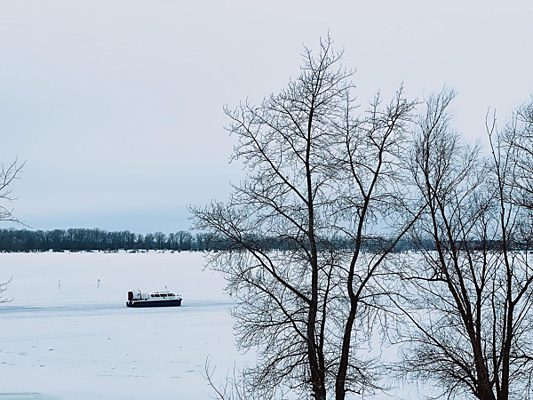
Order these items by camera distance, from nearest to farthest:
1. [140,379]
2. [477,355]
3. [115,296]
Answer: [477,355] < [140,379] < [115,296]

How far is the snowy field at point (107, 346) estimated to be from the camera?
19.5 m

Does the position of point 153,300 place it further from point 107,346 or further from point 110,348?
point 110,348

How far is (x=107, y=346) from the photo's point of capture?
26922mm

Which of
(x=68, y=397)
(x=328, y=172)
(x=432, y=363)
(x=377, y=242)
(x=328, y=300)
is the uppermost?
(x=328, y=172)

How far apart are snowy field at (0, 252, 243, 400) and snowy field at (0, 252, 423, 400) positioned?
2 cm

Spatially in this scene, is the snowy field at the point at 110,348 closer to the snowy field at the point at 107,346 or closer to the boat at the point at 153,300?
the snowy field at the point at 107,346

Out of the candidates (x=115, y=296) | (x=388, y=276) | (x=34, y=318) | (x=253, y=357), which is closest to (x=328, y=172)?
(x=388, y=276)

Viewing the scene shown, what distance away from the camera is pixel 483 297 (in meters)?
9.49

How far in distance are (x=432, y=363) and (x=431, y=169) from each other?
2323 millimetres

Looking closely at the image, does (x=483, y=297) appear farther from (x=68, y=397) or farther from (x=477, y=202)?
(x=68, y=397)

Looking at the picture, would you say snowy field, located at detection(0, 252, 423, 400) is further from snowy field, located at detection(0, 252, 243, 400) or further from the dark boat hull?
the dark boat hull

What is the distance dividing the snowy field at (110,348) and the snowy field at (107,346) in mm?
25

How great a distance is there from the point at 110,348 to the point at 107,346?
0.51 metres

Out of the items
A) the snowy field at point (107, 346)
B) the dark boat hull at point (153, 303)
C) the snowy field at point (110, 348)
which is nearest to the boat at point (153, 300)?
the dark boat hull at point (153, 303)
